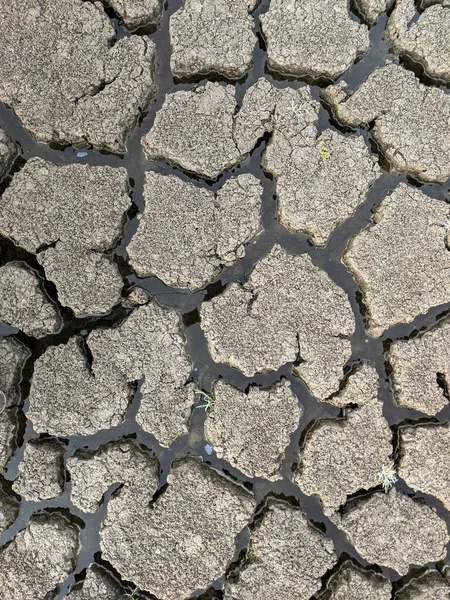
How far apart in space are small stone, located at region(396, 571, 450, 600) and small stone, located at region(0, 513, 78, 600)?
6.62 ft

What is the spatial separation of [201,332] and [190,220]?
674mm

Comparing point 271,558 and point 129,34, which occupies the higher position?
point 129,34

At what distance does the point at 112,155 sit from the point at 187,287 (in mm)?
908

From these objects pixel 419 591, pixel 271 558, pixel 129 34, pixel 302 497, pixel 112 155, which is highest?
pixel 129 34

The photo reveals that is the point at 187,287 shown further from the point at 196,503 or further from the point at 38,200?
the point at 196,503

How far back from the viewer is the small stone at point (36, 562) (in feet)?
8.75

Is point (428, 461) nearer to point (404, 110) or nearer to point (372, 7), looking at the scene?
point (404, 110)

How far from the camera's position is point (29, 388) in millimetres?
2762

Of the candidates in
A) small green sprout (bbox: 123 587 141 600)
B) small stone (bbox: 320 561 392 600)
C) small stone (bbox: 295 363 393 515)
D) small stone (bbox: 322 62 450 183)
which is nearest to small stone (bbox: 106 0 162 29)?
small stone (bbox: 322 62 450 183)

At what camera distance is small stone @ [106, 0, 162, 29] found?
2.58 meters

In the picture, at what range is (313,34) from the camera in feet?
8.46

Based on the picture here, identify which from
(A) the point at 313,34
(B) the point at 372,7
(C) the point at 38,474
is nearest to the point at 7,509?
(C) the point at 38,474

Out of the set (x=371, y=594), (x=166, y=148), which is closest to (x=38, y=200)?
(x=166, y=148)

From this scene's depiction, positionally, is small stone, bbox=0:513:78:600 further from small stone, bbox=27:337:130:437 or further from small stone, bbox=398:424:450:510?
small stone, bbox=398:424:450:510
